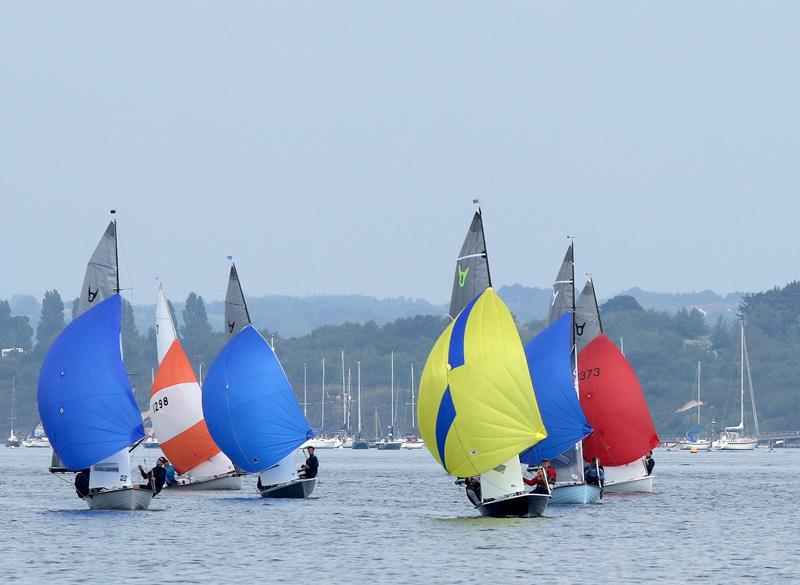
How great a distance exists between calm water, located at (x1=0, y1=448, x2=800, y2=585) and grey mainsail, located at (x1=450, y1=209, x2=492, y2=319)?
6769 millimetres

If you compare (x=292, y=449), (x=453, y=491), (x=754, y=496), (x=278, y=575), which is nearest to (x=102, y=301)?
(x=292, y=449)

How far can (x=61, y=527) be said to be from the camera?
182ft

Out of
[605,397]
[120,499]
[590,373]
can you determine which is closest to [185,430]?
[120,499]

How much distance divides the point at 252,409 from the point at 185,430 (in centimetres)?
842

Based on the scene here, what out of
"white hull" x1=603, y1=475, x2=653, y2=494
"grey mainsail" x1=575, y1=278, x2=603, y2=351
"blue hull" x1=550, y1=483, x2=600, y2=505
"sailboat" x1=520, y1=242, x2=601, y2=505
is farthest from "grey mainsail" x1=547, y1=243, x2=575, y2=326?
"white hull" x1=603, y1=475, x2=653, y2=494

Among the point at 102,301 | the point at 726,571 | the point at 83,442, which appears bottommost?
the point at 726,571

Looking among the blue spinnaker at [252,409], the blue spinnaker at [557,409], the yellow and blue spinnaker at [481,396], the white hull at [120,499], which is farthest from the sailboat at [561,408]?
the white hull at [120,499]

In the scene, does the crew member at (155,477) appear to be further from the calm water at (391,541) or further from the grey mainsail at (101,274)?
the grey mainsail at (101,274)

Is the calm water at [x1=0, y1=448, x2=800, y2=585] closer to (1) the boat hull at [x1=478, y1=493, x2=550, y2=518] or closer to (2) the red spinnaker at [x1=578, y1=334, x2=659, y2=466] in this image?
(1) the boat hull at [x1=478, y1=493, x2=550, y2=518]

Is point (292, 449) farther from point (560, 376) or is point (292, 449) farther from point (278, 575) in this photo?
point (278, 575)

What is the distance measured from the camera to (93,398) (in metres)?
56.0

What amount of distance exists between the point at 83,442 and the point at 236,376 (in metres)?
12.3

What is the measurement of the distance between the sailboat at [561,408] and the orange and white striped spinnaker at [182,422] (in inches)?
642

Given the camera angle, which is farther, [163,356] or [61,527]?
[163,356]
